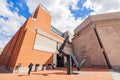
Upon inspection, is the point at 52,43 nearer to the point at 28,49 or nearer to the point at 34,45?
the point at 34,45

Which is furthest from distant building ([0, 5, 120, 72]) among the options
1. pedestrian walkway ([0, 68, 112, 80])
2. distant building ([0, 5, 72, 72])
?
pedestrian walkway ([0, 68, 112, 80])

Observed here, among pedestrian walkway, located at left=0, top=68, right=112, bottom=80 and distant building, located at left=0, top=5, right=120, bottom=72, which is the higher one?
distant building, located at left=0, top=5, right=120, bottom=72

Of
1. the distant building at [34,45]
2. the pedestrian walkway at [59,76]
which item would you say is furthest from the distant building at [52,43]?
the pedestrian walkway at [59,76]

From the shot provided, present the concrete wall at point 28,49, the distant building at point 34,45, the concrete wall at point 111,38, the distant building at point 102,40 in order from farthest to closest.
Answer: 1. the distant building at point 102,40
2. the concrete wall at point 111,38
3. the distant building at point 34,45
4. the concrete wall at point 28,49

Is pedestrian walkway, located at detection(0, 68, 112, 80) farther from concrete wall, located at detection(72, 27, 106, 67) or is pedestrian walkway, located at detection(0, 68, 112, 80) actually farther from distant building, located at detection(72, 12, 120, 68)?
concrete wall, located at detection(72, 27, 106, 67)

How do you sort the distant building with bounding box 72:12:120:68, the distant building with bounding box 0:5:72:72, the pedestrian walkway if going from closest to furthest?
the pedestrian walkway
the distant building with bounding box 0:5:72:72
the distant building with bounding box 72:12:120:68

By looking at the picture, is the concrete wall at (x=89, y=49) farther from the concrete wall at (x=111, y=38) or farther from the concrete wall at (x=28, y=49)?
the concrete wall at (x=28, y=49)

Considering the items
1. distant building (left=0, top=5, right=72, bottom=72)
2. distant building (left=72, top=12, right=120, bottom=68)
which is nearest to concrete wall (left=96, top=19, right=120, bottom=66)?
distant building (left=72, top=12, right=120, bottom=68)

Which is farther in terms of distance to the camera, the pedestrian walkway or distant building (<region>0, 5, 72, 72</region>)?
distant building (<region>0, 5, 72, 72</region>)

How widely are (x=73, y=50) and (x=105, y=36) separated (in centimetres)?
1190

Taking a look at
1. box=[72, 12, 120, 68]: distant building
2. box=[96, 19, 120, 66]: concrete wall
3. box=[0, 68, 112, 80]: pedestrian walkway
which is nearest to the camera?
box=[0, 68, 112, 80]: pedestrian walkway

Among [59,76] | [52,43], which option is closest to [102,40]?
[52,43]

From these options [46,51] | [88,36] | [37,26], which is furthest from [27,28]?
[88,36]

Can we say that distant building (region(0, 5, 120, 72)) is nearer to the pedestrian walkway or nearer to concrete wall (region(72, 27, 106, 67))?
concrete wall (region(72, 27, 106, 67))
